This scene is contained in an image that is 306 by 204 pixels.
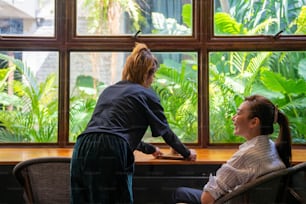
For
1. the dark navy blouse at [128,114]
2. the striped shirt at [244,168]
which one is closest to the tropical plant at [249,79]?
the dark navy blouse at [128,114]

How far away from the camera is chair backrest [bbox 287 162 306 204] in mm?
1431

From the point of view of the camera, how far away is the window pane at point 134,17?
2.48m

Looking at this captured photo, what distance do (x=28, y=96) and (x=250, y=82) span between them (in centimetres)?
128

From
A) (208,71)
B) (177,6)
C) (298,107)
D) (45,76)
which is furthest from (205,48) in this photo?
(45,76)

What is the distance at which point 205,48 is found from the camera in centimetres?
246

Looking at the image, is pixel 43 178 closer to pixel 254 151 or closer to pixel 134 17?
pixel 254 151

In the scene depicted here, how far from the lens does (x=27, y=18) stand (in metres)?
2.46

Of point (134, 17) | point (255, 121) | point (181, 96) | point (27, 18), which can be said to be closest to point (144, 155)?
point (181, 96)

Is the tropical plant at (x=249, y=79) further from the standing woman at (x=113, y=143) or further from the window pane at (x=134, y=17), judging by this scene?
the standing woman at (x=113, y=143)

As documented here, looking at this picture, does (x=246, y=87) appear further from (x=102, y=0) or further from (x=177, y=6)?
(x=102, y=0)

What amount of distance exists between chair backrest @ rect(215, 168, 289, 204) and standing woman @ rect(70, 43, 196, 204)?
0.40 metres

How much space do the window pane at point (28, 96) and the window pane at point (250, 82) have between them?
36.3 inches

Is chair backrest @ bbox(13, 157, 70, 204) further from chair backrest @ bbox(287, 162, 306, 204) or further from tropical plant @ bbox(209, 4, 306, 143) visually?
tropical plant @ bbox(209, 4, 306, 143)

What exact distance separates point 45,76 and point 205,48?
3.10 ft
